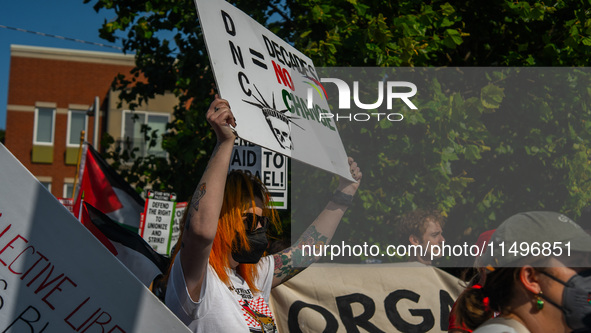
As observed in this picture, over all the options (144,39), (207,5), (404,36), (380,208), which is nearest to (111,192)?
(144,39)

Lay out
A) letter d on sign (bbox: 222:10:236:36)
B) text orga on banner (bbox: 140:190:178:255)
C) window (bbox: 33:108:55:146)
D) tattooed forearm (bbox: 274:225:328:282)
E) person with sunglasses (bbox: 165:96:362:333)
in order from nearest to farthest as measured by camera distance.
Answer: person with sunglasses (bbox: 165:96:362:333) < letter d on sign (bbox: 222:10:236:36) < tattooed forearm (bbox: 274:225:328:282) < text orga on banner (bbox: 140:190:178:255) < window (bbox: 33:108:55:146)

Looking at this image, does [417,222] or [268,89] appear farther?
[417,222]

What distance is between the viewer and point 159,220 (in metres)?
9.34

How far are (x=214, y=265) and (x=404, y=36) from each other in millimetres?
4219

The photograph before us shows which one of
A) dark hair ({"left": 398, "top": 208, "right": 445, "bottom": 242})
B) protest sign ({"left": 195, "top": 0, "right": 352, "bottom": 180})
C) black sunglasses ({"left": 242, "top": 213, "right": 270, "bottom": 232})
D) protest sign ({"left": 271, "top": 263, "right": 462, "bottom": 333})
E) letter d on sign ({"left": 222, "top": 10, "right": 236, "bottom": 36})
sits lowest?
protest sign ({"left": 271, "top": 263, "right": 462, "bottom": 333})

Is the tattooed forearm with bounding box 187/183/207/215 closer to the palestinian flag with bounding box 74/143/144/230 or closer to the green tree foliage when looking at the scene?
the green tree foliage

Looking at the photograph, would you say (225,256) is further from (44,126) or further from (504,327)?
(44,126)

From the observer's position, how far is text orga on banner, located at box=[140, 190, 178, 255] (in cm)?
914

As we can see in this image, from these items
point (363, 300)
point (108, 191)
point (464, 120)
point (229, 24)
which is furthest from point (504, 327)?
point (108, 191)

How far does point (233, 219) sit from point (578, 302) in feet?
4.64

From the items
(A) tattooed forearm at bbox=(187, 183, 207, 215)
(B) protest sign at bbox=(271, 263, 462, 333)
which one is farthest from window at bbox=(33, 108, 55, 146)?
(A) tattooed forearm at bbox=(187, 183, 207, 215)

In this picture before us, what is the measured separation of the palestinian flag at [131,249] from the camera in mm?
4020

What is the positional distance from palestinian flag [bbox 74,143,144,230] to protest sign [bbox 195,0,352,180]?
5802 mm

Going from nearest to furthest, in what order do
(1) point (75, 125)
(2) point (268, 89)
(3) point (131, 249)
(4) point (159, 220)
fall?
(2) point (268, 89) → (3) point (131, 249) → (4) point (159, 220) → (1) point (75, 125)
